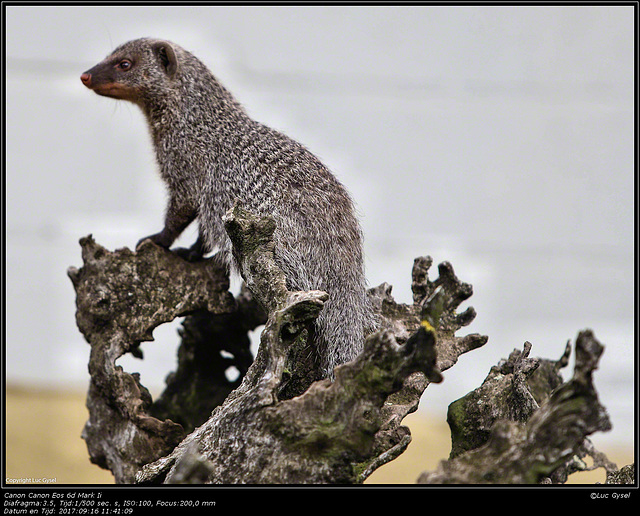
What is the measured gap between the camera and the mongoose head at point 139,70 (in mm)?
2035

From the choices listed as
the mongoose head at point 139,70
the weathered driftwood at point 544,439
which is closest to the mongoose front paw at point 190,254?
the mongoose head at point 139,70

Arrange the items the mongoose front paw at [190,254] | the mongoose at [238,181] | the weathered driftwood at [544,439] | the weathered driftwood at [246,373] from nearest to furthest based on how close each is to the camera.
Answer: the weathered driftwood at [544,439] < the weathered driftwood at [246,373] < the mongoose at [238,181] < the mongoose front paw at [190,254]

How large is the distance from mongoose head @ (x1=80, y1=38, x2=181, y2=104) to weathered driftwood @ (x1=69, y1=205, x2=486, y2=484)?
0.58 meters

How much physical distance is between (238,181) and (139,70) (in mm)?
592

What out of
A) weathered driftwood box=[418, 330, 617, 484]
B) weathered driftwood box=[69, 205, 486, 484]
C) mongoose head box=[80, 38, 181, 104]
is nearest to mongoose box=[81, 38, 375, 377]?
mongoose head box=[80, 38, 181, 104]

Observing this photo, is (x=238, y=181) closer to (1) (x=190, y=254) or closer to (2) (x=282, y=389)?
(1) (x=190, y=254)

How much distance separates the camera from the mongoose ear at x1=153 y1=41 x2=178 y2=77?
2045 mm

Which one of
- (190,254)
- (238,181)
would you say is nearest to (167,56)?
(238,181)

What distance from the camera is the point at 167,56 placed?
2.06 metres

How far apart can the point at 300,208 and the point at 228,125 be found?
1.53 ft

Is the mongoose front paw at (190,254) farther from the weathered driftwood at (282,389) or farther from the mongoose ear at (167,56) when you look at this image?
the mongoose ear at (167,56)
